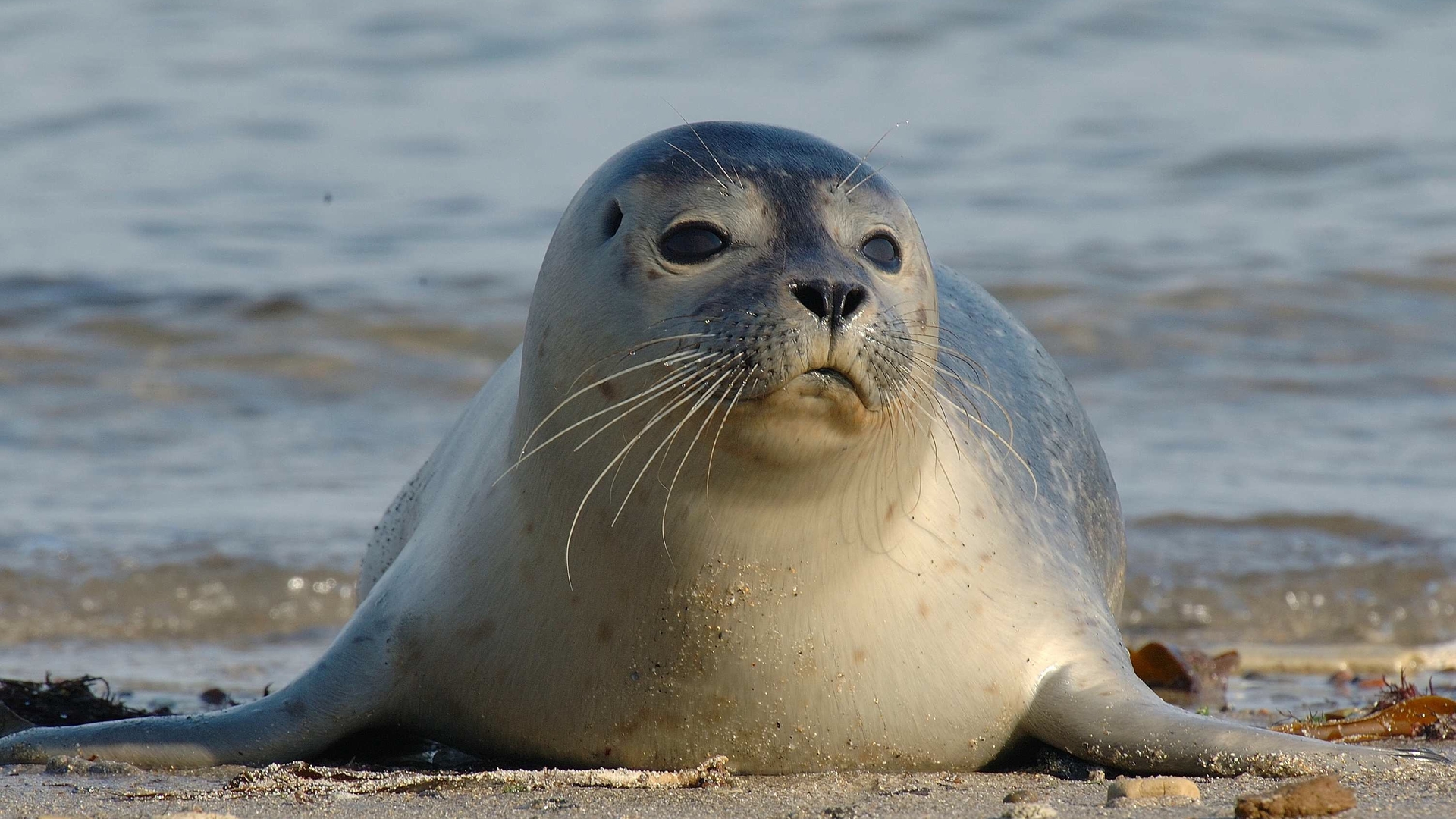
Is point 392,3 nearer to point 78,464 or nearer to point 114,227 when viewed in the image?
point 114,227

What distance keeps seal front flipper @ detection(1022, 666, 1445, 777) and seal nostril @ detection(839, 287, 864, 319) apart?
3.24ft

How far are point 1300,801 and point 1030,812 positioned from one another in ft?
1.35

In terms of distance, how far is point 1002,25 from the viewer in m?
18.6

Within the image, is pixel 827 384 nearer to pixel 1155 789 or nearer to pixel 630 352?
pixel 630 352

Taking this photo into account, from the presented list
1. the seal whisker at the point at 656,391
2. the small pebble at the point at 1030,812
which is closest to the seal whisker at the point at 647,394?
the seal whisker at the point at 656,391

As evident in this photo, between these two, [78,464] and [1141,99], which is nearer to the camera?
[78,464]

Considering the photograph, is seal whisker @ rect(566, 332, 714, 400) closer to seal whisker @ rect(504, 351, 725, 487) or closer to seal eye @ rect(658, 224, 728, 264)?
seal whisker @ rect(504, 351, 725, 487)

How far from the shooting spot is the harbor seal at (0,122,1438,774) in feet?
9.96

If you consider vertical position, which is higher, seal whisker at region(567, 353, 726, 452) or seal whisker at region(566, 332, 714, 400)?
seal whisker at region(566, 332, 714, 400)

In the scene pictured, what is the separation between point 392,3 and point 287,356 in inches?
446

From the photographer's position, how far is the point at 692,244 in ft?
10.3

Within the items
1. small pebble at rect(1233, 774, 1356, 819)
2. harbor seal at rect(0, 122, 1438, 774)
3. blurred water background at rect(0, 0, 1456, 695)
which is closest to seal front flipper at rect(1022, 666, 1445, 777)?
harbor seal at rect(0, 122, 1438, 774)

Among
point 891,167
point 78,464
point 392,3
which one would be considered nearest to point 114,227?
point 78,464

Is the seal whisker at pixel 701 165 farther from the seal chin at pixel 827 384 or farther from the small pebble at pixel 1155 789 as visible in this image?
the small pebble at pixel 1155 789
